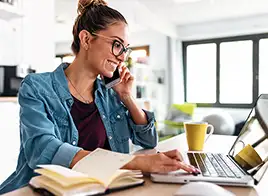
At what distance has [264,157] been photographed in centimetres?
80

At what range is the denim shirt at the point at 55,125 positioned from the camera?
30.6 inches

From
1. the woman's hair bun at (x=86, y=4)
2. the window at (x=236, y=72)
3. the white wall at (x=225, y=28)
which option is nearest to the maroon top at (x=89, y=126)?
the woman's hair bun at (x=86, y=4)

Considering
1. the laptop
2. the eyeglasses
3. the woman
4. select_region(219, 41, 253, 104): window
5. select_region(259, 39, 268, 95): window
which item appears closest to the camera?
the laptop

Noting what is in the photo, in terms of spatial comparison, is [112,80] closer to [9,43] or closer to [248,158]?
[248,158]

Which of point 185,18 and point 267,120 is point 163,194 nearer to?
point 267,120

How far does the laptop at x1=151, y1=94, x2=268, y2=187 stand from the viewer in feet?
2.27

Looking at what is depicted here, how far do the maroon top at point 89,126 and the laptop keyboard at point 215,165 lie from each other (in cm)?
32

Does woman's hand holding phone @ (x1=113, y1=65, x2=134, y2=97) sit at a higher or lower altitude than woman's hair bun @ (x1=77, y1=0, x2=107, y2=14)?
lower

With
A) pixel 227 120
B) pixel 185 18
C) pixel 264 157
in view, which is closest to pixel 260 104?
pixel 264 157

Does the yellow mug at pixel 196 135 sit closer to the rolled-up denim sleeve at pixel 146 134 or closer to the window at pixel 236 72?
the rolled-up denim sleeve at pixel 146 134

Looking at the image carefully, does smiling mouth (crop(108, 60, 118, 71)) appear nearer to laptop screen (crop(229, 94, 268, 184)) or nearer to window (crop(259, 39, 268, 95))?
laptop screen (crop(229, 94, 268, 184))

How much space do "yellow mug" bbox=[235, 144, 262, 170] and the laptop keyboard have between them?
0.03 metres

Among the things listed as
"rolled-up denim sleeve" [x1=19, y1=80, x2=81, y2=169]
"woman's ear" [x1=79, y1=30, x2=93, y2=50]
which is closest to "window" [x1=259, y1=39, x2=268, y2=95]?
"woman's ear" [x1=79, y1=30, x2=93, y2=50]

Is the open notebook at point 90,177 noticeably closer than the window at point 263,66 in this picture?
Yes
